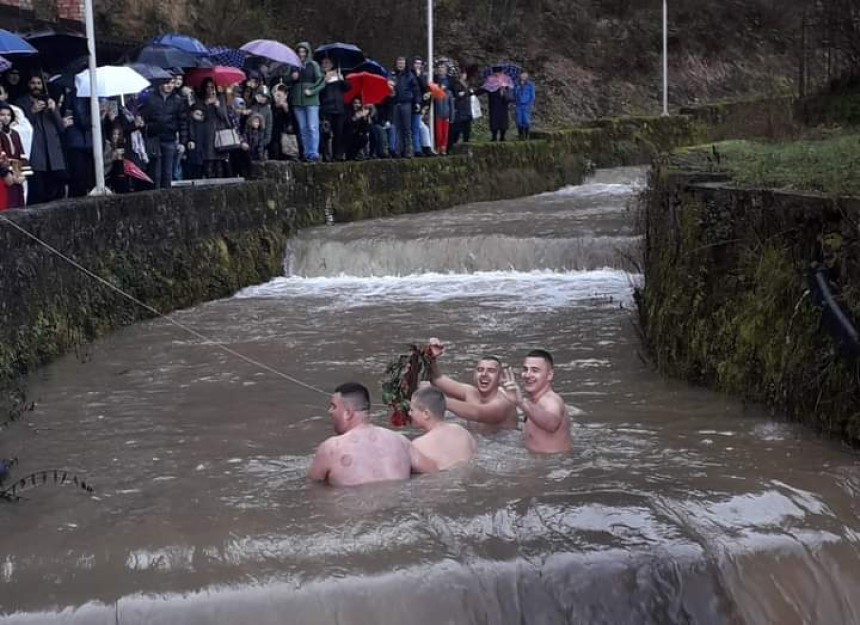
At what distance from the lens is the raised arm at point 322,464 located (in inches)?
286

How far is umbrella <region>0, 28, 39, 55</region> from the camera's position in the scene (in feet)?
41.1

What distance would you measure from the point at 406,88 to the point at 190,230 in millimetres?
7118

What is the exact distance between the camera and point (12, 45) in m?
12.7

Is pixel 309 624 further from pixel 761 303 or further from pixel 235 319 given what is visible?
pixel 235 319

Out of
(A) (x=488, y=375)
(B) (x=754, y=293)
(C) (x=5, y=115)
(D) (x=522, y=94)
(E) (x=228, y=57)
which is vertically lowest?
(A) (x=488, y=375)

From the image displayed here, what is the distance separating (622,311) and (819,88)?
5741 mm

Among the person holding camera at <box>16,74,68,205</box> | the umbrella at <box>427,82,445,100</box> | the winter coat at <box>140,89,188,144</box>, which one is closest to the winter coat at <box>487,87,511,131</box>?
the umbrella at <box>427,82,445,100</box>

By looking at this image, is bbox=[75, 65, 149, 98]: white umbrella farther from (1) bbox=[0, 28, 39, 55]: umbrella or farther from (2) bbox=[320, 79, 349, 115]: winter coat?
(2) bbox=[320, 79, 349, 115]: winter coat

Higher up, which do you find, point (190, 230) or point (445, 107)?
point (445, 107)

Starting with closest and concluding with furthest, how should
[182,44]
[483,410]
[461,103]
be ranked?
[483,410] → [182,44] → [461,103]

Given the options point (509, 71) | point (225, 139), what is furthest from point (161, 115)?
point (509, 71)

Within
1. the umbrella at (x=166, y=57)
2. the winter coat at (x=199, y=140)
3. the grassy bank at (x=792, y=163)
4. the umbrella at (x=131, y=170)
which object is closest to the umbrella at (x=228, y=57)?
the umbrella at (x=166, y=57)

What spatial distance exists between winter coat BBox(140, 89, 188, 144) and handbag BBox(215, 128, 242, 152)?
139cm

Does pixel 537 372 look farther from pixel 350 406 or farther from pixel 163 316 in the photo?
pixel 163 316
